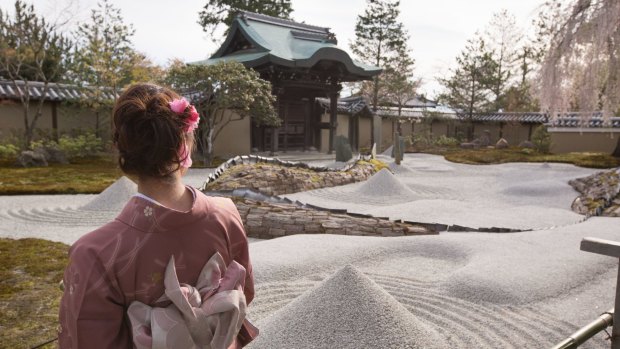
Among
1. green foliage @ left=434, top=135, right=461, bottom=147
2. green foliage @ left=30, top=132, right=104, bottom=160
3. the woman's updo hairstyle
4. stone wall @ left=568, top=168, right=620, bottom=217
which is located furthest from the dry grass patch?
green foliage @ left=434, top=135, right=461, bottom=147

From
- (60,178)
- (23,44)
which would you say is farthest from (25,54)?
(60,178)

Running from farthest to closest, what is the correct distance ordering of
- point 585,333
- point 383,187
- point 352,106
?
point 352,106
point 383,187
point 585,333

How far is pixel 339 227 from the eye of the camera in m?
6.41

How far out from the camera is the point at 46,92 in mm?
16891

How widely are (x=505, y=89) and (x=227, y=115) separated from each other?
22433 mm

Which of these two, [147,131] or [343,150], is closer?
[147,131]

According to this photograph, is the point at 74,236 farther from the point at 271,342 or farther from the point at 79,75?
the point at 79,75

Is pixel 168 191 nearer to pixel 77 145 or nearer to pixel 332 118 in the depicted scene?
pixel 77 145

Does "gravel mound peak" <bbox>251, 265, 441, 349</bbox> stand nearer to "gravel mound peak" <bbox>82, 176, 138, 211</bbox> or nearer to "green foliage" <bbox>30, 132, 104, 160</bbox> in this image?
"gravel mound peak" <bbox>82, 176, 138, 211</bbox>

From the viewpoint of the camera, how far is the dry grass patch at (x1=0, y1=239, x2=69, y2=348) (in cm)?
324

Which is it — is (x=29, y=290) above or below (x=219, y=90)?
below

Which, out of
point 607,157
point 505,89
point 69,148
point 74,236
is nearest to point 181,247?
point 74,236

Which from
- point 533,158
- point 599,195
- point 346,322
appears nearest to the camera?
point 346,322

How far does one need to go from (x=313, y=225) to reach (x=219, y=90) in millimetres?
9400
